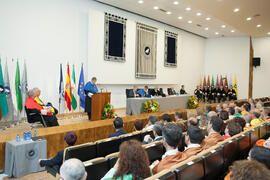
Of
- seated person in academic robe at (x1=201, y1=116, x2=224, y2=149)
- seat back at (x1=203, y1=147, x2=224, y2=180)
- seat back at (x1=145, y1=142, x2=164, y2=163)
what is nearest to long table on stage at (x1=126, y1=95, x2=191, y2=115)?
seated person in academic robe at (x1=201, y1=116, x2=224, y2=149)

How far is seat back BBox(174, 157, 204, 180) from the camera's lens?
1488 millimetres

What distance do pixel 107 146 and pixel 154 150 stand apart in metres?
0.72

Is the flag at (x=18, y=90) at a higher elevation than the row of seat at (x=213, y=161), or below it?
higher

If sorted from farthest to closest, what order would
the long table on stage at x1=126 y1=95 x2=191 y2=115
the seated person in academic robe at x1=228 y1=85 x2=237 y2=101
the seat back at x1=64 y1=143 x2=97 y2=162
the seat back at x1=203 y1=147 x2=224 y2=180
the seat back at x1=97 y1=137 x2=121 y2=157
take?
the seated person in academic robe at x1=228 y1=85 x2=237 y2=101
the long table on stage at x1=126 y1=95 x2=191 y2=115
the seat back at x1=97 y1=137 x2=121 y2=157
the seat back at x1=64 y1=143 x2=97 y2=162
the seat back at x1=203 y1=147 x2=224 y2=180

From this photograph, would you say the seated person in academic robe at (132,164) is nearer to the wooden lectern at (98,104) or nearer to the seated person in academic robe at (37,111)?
the seated person in academic robe at (37,111)

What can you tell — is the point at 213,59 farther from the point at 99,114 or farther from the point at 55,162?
the point at 55,162

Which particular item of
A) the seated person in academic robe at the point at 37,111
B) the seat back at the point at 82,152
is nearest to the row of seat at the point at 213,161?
the seat back at the point at 82,152

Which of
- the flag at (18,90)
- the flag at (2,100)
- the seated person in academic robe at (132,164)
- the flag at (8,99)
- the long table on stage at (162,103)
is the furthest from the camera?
the long table on stage at (162,103)

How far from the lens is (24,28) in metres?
6.51

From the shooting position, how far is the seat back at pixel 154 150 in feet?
7.62

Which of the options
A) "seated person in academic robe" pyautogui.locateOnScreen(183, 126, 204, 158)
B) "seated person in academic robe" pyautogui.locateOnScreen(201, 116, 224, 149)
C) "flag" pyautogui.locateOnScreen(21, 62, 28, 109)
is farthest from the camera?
"flag" pyautogui.locateOnScreen(21, 62, 28, 109)

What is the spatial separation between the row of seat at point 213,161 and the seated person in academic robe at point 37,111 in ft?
11.9

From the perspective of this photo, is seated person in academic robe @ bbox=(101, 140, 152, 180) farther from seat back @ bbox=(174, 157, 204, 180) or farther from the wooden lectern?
the wooden lectern

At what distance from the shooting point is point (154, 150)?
94.1 inches
